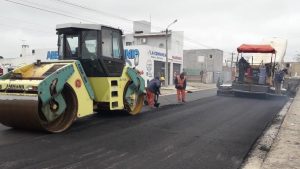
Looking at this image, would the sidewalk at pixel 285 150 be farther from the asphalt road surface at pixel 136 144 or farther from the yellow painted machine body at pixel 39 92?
the yellow painted machine body at pixel 39 92

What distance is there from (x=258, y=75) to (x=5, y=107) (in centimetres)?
1623

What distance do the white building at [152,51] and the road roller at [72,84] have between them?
16956 millimetres

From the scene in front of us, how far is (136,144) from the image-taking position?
7.68 m

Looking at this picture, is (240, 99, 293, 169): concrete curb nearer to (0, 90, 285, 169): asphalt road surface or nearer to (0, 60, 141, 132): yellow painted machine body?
(0, 90, 285, 169): asphalt road surface

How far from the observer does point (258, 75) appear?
21594 millimetres

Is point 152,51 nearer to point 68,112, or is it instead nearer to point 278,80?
point 278,80

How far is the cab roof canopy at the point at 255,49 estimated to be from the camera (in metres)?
21.3

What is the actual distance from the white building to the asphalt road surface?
58.2 feet

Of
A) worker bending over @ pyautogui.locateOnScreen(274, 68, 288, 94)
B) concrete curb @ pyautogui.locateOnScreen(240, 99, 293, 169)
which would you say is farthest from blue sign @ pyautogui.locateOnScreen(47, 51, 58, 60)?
concrete curb @ pyautogui.locateOnScreen(240, 99, 293, 169)

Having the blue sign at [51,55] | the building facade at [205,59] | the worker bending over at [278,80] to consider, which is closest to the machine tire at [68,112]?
the worker bending over at [278,80]

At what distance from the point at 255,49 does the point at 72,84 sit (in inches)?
587

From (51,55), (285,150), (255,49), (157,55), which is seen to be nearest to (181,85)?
(255,49)

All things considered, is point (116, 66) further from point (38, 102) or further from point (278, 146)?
point (278, 146)

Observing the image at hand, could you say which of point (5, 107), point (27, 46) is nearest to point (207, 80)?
point (27, 46)
